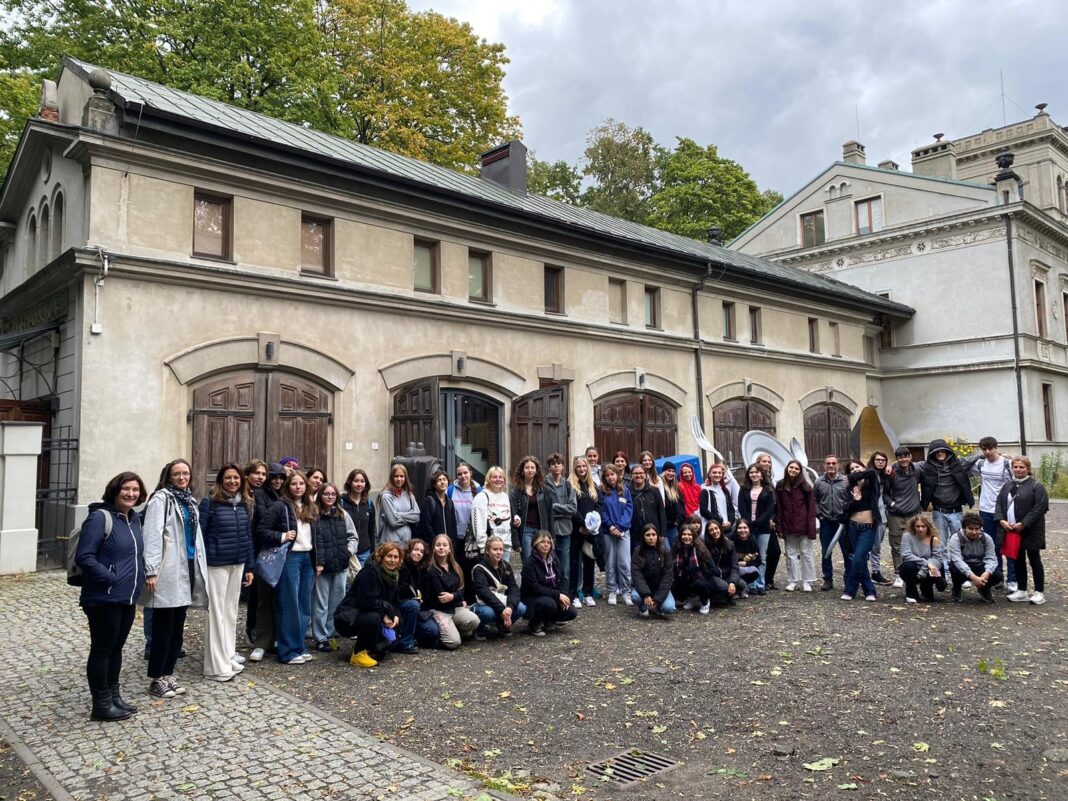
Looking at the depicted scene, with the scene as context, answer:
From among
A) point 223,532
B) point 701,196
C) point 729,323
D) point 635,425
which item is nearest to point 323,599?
point 223,532

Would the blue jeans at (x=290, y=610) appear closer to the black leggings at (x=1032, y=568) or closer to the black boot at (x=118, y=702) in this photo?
the black boot at (x=118, y=702)

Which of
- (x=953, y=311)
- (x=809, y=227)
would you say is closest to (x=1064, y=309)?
(x=953, y=311)

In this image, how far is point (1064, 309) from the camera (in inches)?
1174

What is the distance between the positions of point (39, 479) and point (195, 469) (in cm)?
315

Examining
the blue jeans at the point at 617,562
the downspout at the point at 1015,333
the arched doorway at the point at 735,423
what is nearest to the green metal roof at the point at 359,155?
the arched doorway at the point at 735,423

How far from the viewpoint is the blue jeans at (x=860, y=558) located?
9.64 metres

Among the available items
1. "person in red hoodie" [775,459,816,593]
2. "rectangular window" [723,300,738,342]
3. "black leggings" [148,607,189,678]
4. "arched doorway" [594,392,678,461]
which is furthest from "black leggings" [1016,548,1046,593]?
"rectangular window" [723,300,738,342]

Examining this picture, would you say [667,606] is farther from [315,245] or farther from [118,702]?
[315,245]

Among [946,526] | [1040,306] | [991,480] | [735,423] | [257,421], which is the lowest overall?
[946,526]

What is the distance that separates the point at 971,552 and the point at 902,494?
1.19m

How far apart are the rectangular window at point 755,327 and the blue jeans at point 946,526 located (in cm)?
1272

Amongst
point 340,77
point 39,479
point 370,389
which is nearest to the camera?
point 39,479

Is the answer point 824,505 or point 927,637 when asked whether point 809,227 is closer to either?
point 824,505

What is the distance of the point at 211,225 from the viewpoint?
42.0 feet
